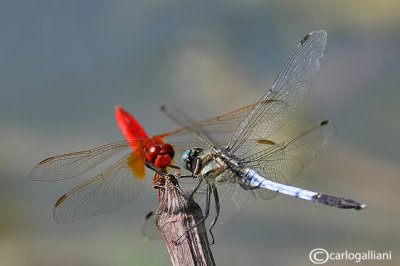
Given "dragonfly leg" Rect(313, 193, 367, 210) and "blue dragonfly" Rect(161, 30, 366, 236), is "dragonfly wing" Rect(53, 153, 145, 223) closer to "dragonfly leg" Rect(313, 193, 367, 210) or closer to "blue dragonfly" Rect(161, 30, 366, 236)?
"blue dragonfly" Rect(161, 30, 366, 236)

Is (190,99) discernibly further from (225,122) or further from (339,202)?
(339,202)

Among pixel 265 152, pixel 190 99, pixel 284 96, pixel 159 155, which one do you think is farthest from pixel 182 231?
pixel 190 99

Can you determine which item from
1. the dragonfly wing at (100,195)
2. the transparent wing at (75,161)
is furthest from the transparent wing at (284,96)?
the dragonfly wing at (100,195)

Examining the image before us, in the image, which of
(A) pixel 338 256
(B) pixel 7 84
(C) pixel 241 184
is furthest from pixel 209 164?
(B) pixel 7 84

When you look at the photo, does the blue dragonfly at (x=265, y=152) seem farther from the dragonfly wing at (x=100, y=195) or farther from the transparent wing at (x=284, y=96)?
the dragonfly wing at (x=100, y=195)

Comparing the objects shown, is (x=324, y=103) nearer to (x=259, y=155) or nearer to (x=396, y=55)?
(x=396, y=55)
